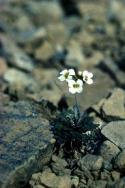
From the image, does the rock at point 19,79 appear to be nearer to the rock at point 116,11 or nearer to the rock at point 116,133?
the rock at point 116,133

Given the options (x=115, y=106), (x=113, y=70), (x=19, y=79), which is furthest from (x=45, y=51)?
(x=115, y=106)

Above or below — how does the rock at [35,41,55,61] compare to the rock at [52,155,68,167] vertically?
above

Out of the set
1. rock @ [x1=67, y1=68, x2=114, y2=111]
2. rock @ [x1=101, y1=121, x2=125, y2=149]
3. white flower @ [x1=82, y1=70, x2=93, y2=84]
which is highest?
rock @ [x1=67, y1=68, x2=114, y2=111]

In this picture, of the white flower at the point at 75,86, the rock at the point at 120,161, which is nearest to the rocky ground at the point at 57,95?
the rock at the point at 120,161

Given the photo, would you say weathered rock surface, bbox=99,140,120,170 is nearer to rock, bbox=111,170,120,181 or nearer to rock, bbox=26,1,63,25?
rock, bbox=111,170,120,181

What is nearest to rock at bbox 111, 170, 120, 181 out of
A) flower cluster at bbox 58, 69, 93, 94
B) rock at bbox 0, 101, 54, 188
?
rock at bbox 0, 101, 54, 188

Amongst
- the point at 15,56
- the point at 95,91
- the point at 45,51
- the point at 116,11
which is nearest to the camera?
the point at 95,91

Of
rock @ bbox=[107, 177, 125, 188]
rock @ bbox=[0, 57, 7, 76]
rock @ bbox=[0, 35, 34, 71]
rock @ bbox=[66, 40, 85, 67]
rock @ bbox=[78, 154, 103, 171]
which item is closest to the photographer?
rock @ bbox=[107, 177, 125, 188]

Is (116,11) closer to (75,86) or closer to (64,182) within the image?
(75,86)

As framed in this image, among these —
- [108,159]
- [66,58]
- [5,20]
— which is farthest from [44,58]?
[108,159]
